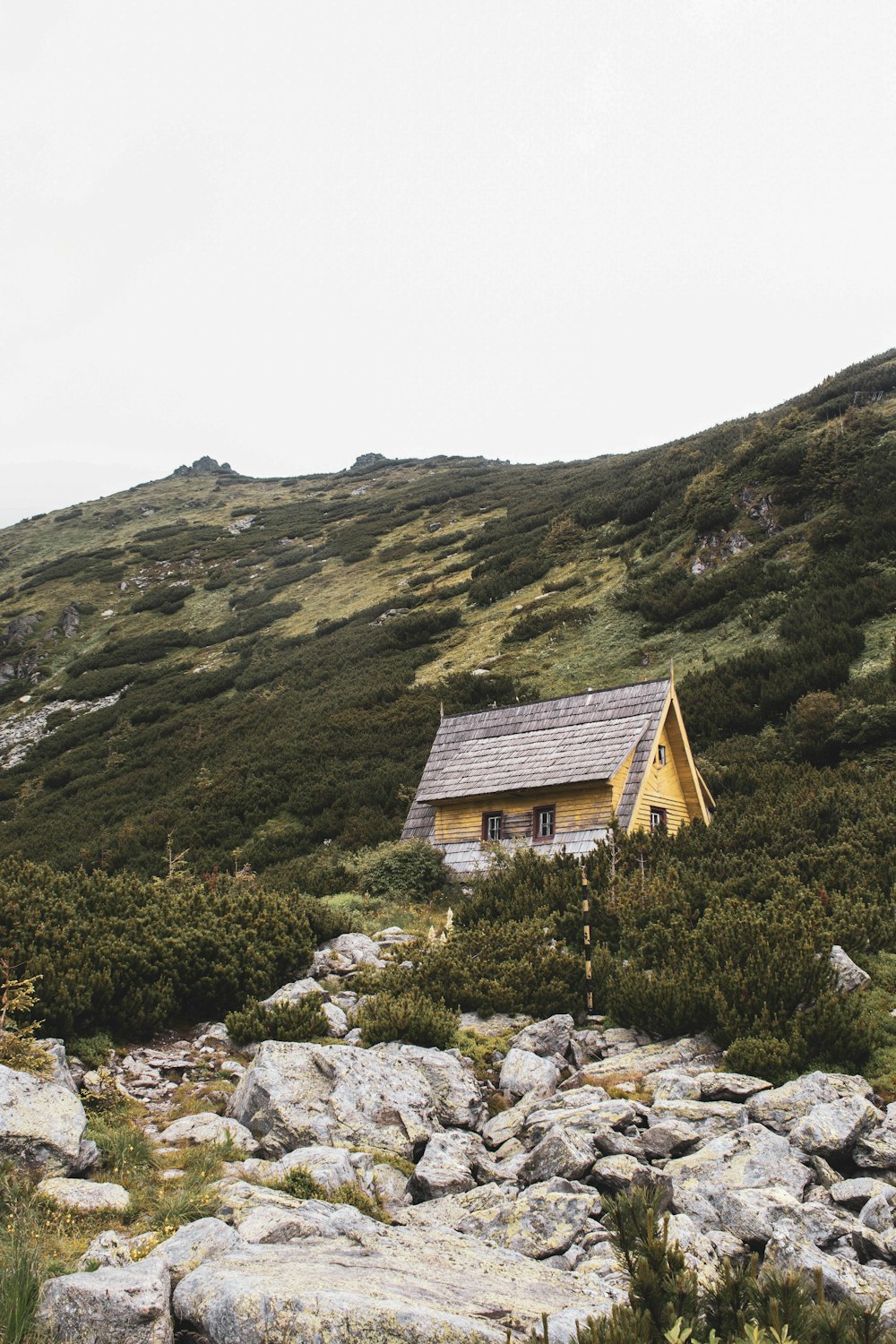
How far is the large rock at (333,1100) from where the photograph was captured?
26.5 ft

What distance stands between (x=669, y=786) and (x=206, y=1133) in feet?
52.9

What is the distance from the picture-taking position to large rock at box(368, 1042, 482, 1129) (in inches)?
355

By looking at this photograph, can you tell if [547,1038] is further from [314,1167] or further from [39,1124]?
[39,1124]

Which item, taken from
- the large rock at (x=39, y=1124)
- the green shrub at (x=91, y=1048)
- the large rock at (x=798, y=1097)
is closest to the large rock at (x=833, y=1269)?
the large rock at (x=798, y=1097)

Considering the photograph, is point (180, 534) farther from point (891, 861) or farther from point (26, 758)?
point (891, 861)

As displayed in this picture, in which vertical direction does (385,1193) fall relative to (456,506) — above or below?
below

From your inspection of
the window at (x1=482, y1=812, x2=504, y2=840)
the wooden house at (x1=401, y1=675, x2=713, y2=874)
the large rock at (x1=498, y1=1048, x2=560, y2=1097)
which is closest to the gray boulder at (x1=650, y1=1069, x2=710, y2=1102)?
the large rock at (x1=498, y1=1048, x2=560, y2=1097)

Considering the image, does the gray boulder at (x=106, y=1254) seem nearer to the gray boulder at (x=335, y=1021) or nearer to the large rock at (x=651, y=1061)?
the large rock at (x=651, y=1061)

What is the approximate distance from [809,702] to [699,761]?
9.99ft

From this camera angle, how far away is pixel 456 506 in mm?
68562

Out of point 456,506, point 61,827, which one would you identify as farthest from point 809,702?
point 456,506

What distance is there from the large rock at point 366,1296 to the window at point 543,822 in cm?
1523

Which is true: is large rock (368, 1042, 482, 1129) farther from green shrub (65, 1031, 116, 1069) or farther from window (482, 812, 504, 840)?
window (482, 812, 504, 840)

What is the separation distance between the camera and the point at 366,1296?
15.8 ft
